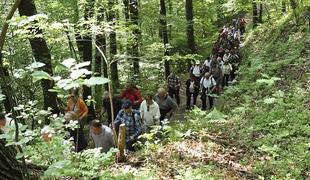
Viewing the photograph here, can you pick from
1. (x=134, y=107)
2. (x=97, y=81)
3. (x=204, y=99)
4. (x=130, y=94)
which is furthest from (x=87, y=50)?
(x=97, y=81)

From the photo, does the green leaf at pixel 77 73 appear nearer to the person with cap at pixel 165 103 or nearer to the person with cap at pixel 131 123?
the person with cap at pixel 131 123

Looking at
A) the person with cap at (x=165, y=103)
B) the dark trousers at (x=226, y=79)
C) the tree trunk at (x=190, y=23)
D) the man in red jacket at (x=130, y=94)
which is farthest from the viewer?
the tree trunk at (x=190, y=23)

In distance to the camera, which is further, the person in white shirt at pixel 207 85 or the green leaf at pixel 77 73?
the person in white shirt at pixel 207 85

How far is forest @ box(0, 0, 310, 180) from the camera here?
351 cm

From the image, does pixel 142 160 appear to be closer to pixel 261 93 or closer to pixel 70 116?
pixel 70 116

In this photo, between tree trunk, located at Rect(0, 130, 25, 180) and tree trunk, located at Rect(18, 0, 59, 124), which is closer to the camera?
tree trunk, located at Rect(0, 130, 25, 180)

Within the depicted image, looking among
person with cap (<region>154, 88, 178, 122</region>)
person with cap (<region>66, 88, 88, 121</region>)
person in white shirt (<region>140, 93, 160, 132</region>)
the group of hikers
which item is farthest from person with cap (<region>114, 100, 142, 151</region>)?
person with cap (<region>154, 88, 178, 122</region>)

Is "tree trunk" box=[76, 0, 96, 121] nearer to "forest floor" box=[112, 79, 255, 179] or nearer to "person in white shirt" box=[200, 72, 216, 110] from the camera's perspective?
"person in white shirt" box=[200, 72, 216, 110]

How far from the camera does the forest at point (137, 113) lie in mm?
3506

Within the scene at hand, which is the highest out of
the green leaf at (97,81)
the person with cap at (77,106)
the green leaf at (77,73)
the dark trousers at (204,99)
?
A: the green leaf at (77,73)

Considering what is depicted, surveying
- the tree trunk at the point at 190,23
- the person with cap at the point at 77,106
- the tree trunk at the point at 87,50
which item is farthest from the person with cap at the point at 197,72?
the person with cap at the point at 77,106

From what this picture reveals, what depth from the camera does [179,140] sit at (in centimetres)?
855

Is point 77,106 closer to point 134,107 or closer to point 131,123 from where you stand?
point 131,123

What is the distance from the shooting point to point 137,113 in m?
9.38
